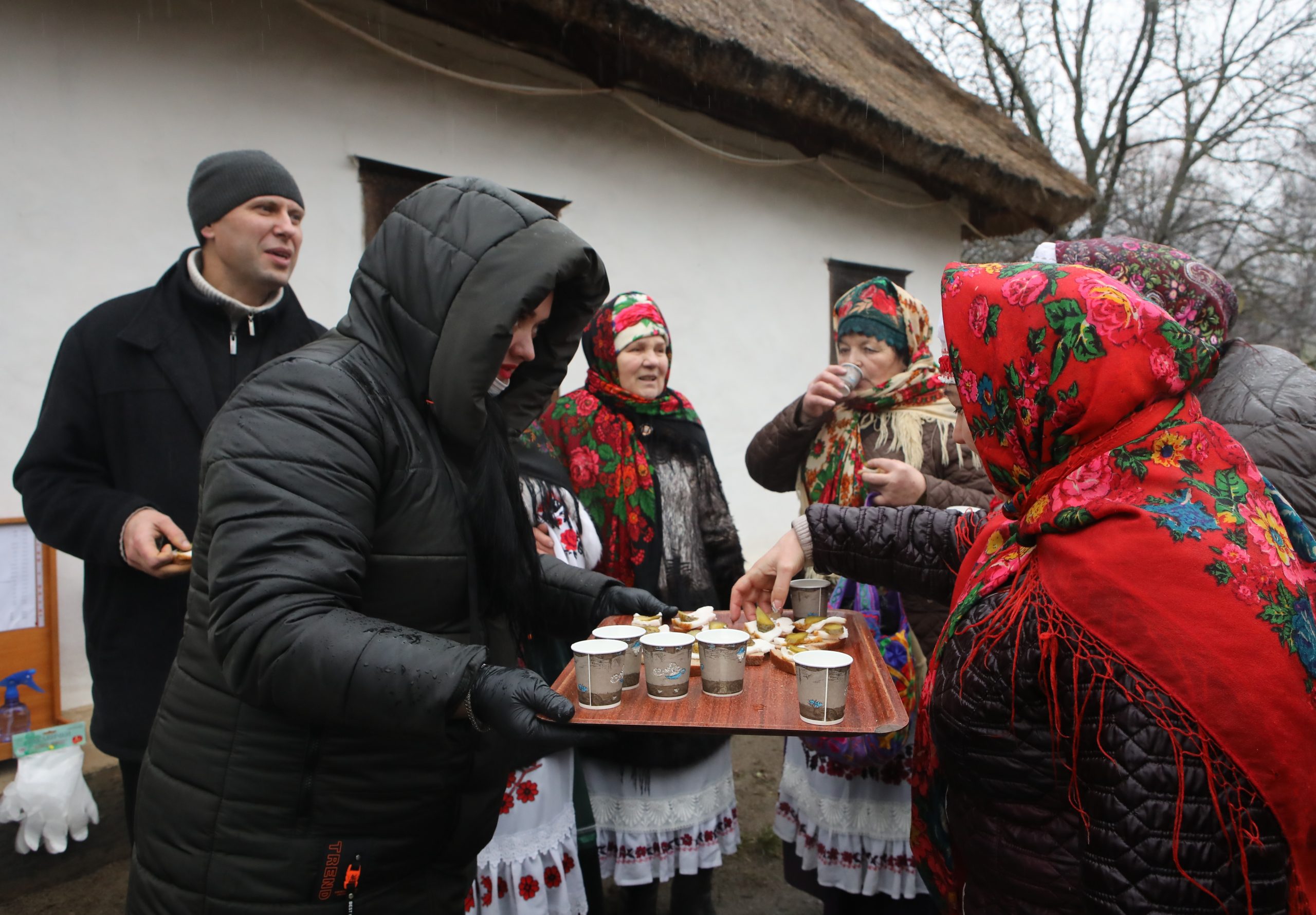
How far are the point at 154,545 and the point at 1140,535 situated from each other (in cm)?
197

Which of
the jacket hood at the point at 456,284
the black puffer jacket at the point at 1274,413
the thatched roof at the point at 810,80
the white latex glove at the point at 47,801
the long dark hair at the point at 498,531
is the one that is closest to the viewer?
the jacket hood at the point at 456,284

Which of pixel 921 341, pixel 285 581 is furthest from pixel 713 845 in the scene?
pixel 285 581

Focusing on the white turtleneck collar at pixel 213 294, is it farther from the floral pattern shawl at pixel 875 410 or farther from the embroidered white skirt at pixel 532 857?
the floral pattern shawl at pixel 875 410

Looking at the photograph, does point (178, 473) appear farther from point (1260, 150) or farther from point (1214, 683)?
point (1260, 150)

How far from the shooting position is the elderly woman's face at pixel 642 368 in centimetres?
279

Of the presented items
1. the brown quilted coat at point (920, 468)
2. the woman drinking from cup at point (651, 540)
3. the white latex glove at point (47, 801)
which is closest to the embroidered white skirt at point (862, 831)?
the woman drinking from cup at point (651, 540)

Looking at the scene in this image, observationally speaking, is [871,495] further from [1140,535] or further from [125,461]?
[125,461]

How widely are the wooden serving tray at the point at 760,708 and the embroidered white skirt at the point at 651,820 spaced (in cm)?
101

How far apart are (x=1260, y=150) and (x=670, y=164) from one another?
1480 cm

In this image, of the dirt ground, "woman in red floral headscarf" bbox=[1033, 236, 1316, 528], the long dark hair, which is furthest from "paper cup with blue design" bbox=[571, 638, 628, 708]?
the dirt ground

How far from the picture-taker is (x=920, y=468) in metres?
2.51

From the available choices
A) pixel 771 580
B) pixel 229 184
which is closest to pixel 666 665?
pixel 771 580

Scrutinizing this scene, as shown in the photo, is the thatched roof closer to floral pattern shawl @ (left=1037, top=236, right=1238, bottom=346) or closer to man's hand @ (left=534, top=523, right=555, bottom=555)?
man's hand @ (left=534, top=523, right=555, bottom=555)

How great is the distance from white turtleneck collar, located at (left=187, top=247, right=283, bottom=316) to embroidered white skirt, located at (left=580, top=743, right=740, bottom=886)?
1.65 meters
